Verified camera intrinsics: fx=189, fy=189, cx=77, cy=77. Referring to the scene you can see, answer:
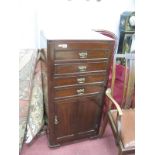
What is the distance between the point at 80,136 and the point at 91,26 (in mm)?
1390

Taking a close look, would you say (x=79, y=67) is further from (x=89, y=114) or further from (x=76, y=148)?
(x=76, y=148)

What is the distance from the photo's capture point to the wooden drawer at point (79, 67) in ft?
4.84

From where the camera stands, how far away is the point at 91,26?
8.09 ft

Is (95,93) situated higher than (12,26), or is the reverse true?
(12,26)

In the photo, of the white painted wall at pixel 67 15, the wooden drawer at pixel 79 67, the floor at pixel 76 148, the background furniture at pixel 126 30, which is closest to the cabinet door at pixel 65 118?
the floor at pixel 76 148

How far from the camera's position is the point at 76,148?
73.5 inches

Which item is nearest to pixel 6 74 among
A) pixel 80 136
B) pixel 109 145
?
pixel 80 136

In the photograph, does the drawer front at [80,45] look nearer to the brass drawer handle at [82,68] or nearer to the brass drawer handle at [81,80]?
the brass drawer handle at [82,68]

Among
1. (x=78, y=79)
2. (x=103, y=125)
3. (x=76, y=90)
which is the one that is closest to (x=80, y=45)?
(x=78, y=79)

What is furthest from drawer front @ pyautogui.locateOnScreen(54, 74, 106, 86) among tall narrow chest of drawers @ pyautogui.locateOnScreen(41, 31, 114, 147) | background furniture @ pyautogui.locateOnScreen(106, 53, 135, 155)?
background furniture @ pyautogui.locateOnScreen(106, 53, 135, 155)

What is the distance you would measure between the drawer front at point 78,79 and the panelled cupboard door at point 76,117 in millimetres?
163

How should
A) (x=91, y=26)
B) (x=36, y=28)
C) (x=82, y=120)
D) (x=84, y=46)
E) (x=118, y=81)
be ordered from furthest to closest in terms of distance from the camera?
1. (x=91, y=26)
2. (x=118, y=81)
3. (x=36, y=28)
4. (x=82, y=120)
5. (x=84, y=46)

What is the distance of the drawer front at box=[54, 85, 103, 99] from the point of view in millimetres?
Answer: 1570
